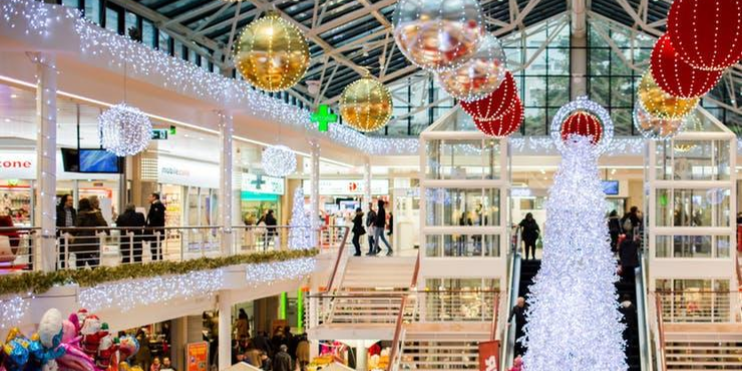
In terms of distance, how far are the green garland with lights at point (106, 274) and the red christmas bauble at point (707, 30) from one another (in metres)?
6.60

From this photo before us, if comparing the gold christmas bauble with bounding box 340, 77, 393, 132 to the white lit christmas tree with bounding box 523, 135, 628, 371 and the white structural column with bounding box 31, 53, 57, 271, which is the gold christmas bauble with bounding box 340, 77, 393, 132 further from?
the white structural column with bounding box 31, 53, 57, 271

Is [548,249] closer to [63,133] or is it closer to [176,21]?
[176,21]

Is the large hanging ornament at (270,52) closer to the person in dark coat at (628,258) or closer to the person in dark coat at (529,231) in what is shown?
the person in dark coat at (628,258)

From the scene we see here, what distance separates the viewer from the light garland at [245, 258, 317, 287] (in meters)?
17.5

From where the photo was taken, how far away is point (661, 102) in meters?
10.4

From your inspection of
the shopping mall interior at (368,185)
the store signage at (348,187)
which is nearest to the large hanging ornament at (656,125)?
the shopping mall interior at (368,185)

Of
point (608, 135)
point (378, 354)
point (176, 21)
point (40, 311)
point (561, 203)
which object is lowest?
point (378, 354)

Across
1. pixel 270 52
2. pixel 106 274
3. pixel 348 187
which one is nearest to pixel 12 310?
pixel 106 274

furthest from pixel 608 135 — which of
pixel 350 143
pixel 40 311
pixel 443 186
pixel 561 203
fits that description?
pixel 40 311

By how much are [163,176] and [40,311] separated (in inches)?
500

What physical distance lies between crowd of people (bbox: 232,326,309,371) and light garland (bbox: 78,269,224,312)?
103 inches

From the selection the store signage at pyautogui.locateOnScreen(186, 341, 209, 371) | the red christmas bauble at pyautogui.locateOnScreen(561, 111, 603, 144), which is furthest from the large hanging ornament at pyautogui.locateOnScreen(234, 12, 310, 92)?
the store signage at pyautogui.locateOnScreen(186, 341, 209, 371)

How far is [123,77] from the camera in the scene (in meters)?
12.3

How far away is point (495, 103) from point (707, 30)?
465cm
